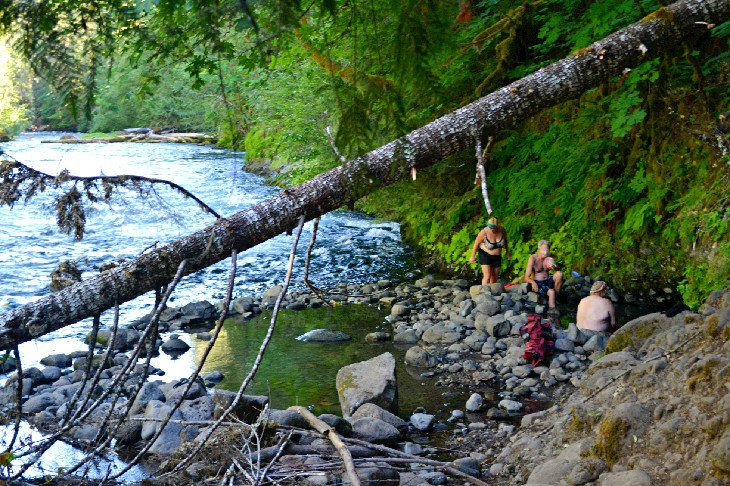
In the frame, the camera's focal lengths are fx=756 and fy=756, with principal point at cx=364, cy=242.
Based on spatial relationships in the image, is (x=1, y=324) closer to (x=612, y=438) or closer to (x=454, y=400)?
(x=612, y=438)

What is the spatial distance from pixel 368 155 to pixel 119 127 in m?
41.6

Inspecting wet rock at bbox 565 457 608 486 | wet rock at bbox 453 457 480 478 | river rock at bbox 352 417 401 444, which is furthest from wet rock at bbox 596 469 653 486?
river rock at bbox 352 417 401 444

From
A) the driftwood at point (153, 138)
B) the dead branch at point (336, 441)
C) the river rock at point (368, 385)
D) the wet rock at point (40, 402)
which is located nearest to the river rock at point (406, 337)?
the river rock at point (368, 385)

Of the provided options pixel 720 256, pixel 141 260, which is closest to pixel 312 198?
pixel 141 260

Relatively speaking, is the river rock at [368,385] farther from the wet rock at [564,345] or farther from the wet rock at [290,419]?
the wet rock at [564,345]

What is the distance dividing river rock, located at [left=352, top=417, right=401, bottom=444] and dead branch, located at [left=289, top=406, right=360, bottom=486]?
72 cm

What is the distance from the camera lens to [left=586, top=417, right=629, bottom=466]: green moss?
196 inches

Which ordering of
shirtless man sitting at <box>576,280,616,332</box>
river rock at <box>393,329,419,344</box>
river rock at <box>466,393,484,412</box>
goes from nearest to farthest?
1. river rock at <box>466,393,484,412</box>
2. shirtless man sitting at <box>576,280,616,332</box>
3. river rock at <box>393,329,419,344</box>

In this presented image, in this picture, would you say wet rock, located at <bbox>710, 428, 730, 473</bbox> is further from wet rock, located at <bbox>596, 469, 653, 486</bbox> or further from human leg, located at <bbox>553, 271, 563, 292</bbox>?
human leg, located at <bbox>553, 271, 563, 292</bbox>

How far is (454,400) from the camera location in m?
8.71

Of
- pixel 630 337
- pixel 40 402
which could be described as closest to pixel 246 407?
pixel 40 402

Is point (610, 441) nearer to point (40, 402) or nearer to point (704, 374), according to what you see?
point (704, 374)

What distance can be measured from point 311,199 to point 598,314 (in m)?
6.76

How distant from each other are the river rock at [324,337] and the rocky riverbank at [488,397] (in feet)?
0.10
